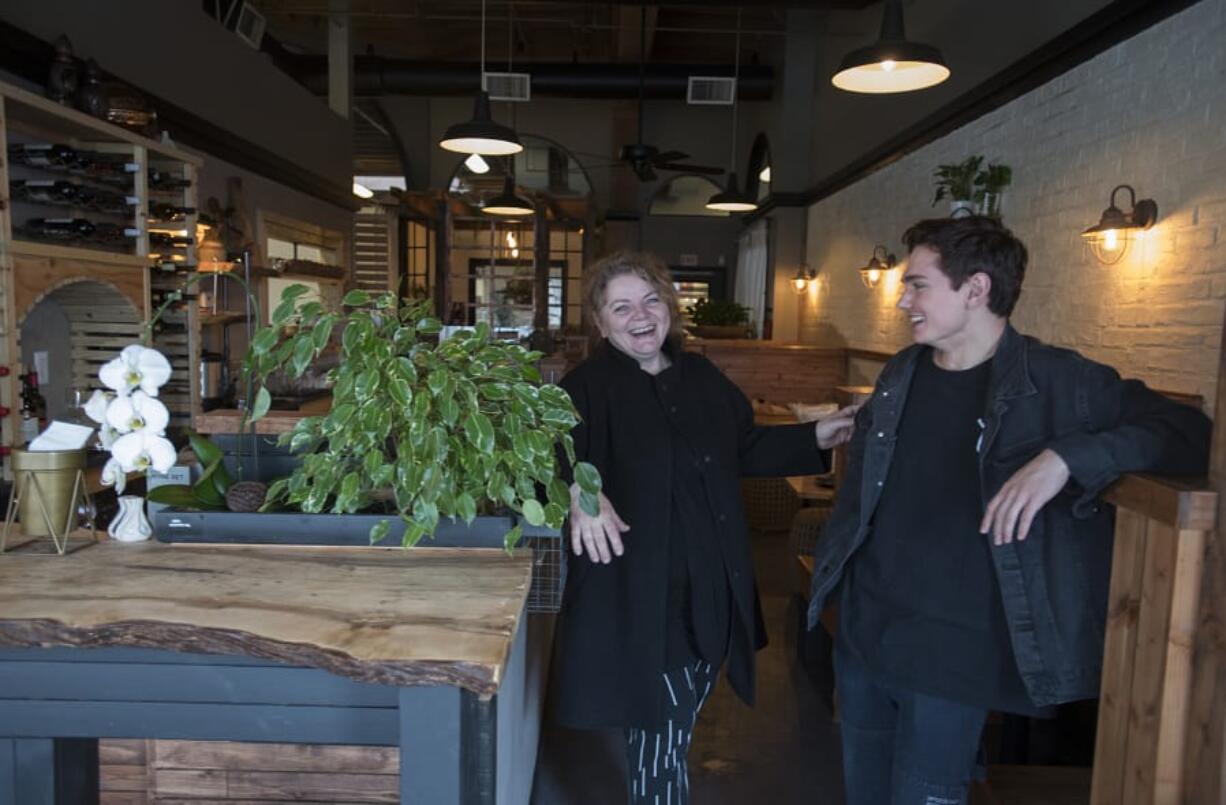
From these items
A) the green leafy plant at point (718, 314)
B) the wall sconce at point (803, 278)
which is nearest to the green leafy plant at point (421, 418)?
the green leafy plant at point (718, 314)

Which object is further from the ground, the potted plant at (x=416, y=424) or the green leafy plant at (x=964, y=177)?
the green leafy plant at (x=964, y=177)

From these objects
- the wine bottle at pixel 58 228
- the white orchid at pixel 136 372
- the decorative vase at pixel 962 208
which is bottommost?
the white orchid at pixel 136 372

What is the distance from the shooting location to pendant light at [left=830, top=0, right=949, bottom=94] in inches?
153

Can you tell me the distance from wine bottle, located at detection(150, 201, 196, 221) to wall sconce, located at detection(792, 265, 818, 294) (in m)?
7.36

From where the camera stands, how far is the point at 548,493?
1388mm

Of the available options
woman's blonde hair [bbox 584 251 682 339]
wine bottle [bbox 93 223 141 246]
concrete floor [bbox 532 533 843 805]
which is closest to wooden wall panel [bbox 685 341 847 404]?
concrete floor [bbox 532 533 843 805]

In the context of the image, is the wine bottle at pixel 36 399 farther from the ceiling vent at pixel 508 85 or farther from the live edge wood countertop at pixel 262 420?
the ceiling vent at pixel 508 85

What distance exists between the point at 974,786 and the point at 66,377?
4.44m

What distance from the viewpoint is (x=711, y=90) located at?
10172mm

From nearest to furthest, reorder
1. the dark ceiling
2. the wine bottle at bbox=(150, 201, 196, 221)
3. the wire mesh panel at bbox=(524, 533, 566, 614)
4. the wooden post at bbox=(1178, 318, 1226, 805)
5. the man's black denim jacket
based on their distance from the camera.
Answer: the wooden post at bbox=(1178, 318, 1226, 805) → the man's black denim jacket → the wire mesh panel at bbox=(524, 533, 566, 614) → the wine bottle at bbox=(150, 201, 196, 221) → the dark ceiling

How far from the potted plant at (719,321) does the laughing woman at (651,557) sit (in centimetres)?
712

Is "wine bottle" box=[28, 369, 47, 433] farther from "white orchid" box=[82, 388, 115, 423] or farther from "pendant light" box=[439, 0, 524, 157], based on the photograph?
"pendant light" box=[439, 0, 524, 157]

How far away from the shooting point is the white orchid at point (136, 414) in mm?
1410

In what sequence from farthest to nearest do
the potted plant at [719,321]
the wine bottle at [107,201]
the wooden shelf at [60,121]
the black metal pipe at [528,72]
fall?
the black metal pipe at [528,72], the potted plant at [719,321], the wine bottle at [107,201], the wooden shelf at [60,121]
